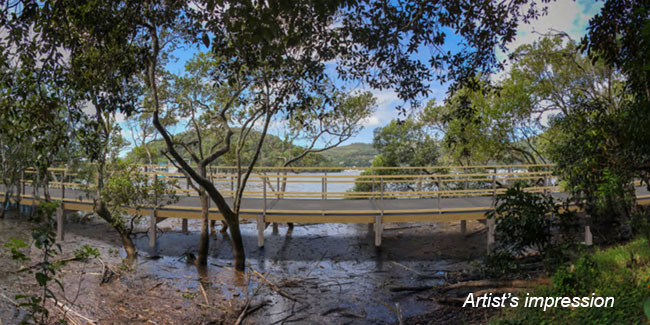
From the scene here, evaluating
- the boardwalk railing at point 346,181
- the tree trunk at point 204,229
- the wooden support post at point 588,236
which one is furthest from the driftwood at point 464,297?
the wooden support post at point 588,236

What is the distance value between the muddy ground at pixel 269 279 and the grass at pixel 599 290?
2.48 feet

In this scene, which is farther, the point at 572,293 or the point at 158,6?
the point at 158,6

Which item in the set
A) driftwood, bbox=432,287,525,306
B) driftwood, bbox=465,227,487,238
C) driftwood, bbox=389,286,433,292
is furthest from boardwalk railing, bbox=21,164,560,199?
driftwood, bbox=389,286,433,292

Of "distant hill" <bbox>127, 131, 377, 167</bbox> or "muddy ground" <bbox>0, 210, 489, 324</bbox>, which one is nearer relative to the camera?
"muddy ground" <bbox>0, 210, 489, 324</bbox>

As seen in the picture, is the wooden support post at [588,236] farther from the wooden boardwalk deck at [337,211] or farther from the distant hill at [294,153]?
the distant hill at [294,153]

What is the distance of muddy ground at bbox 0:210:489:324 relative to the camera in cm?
513

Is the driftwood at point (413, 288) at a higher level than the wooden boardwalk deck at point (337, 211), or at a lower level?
lower

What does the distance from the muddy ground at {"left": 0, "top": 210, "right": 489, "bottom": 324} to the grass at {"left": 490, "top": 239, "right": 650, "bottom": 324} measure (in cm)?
76

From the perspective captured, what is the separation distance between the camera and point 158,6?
438cm

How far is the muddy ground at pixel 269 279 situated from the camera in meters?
5.13

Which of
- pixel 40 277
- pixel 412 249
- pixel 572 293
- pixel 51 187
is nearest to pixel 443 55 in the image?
pixel 572 293

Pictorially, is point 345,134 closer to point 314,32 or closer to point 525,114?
point 525,114

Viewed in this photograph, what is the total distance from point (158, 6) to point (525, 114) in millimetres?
10624

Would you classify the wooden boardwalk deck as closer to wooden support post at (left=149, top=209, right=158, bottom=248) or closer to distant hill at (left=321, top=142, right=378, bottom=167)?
wooden support post at (left=149, top=209, right=158, bottom=248)
